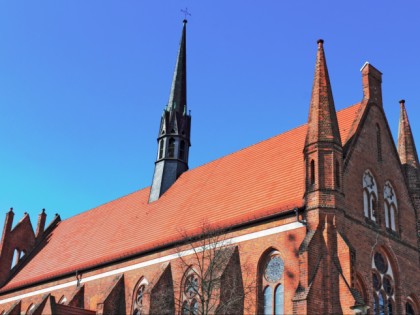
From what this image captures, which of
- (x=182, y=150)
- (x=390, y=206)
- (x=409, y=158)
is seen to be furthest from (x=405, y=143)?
(x=182, y=150)

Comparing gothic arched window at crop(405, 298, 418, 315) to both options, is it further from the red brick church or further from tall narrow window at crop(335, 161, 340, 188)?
tall narrow window at crop(335, 161, 340, 188)

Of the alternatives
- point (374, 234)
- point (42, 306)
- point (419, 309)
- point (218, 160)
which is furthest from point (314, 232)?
point (42, 306)

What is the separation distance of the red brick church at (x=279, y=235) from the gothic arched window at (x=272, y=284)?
0.13 feet

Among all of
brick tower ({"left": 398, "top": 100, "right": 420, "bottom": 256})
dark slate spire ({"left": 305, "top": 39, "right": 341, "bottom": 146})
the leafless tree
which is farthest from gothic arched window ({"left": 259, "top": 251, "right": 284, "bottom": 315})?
brick tower ({"left": 398, "top": 100, "right": 420, "bottom": 256})

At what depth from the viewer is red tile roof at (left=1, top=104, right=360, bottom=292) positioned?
79.6ft

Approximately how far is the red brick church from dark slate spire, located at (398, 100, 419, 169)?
6 cm

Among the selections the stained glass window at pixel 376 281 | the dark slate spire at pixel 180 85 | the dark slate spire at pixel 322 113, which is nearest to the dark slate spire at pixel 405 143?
the dark slate spire at pixel 322 113

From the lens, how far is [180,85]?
37625mm

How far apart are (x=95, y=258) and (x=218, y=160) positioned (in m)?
8.42

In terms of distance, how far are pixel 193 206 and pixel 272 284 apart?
7.69m

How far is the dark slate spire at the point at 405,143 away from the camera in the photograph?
2759cm

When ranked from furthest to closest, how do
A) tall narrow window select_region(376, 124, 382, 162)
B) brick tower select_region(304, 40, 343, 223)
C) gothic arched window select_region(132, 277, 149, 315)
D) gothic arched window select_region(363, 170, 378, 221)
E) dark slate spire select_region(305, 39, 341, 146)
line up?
gothic arched window select_region(132, 277, 149, 315), tall narrow window select_region(376, 124, 382, 162), gothic arched window select_region(363, 170, 378, 221), dark slate spire select_region(305, 39, 341, 146), brick tower select_region(304, 40, 343, 223)

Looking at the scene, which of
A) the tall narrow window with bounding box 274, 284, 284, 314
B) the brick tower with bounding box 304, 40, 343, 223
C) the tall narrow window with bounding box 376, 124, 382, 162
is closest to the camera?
the brick tower with bounding box 304, 40, 343, 223

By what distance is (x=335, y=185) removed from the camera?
69.4ft
